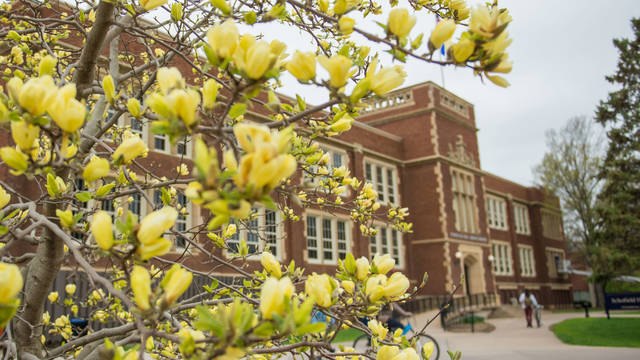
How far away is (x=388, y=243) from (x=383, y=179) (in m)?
2.89

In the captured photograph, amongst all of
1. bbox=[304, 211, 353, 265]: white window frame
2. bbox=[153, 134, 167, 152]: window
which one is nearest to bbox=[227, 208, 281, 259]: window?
bbox=[304, 211, 353, 265]: white window frame

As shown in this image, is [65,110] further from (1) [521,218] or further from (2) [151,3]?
(1) [521,218]

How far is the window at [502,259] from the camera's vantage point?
1124 inches

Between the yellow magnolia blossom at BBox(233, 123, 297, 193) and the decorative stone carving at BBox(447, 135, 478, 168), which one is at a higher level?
the decorative stone carving at BBox(447, 135, 478, 168)

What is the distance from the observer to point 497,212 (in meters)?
30.4

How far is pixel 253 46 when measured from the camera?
1.06 metres

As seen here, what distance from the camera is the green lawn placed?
1194 cm

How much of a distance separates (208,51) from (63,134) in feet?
1.25

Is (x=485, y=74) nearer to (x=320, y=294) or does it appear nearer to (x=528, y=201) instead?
(x=320, y=294)

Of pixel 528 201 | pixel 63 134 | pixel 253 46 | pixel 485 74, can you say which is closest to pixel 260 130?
pixel 253 46

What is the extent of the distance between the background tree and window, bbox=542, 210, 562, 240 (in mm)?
13967

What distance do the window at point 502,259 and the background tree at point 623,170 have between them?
7.33m

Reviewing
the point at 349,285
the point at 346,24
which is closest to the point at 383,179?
the point at 349,285

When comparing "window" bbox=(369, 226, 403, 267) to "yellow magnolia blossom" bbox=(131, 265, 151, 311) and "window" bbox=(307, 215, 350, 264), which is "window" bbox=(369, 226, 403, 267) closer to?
"window" bbox=(307, 215, 350, 264)
